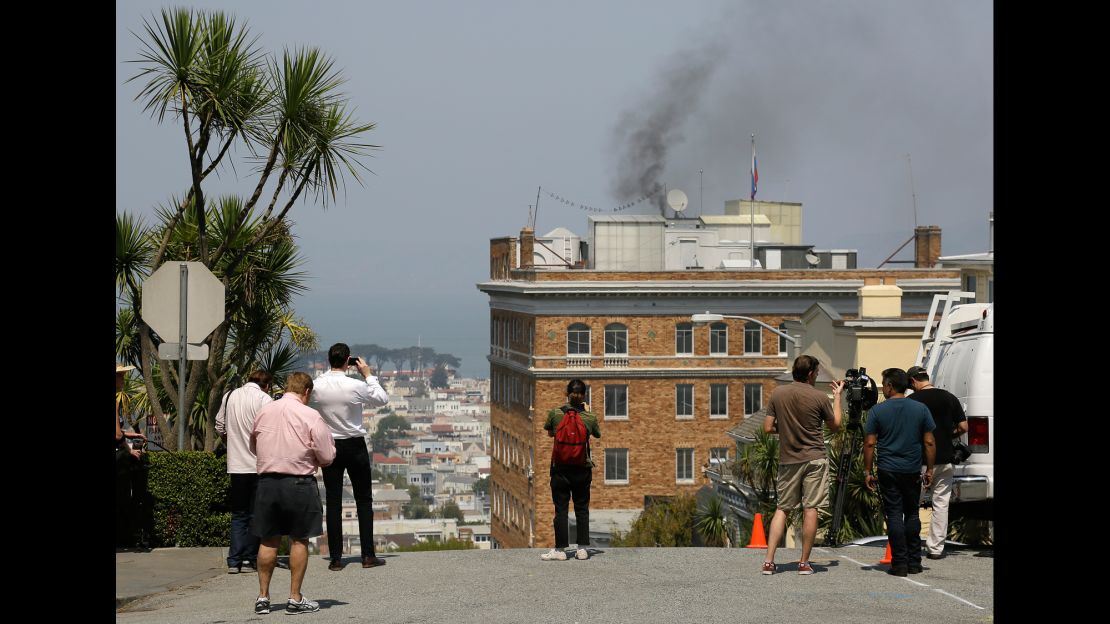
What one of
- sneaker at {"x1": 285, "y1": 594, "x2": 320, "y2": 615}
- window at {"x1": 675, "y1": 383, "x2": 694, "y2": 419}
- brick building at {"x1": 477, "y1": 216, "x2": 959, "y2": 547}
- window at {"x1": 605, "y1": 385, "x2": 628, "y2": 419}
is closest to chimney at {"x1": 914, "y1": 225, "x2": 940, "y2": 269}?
brick building at {"x1": 477, "y1": 216, "x2": 959, "y2": 547}

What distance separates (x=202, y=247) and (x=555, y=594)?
25.0 ft

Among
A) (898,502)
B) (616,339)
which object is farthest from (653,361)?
(898,502)

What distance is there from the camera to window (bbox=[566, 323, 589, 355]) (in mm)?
83562

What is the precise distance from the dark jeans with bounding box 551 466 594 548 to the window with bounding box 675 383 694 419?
6941 centimetres

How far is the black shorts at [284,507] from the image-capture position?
397 inches

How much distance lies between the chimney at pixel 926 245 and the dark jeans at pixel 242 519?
8483 centimetres

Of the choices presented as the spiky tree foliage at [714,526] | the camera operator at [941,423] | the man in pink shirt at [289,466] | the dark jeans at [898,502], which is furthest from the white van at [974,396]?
the spiky tree foliage at [714,526]

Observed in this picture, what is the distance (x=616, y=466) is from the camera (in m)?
82.1
